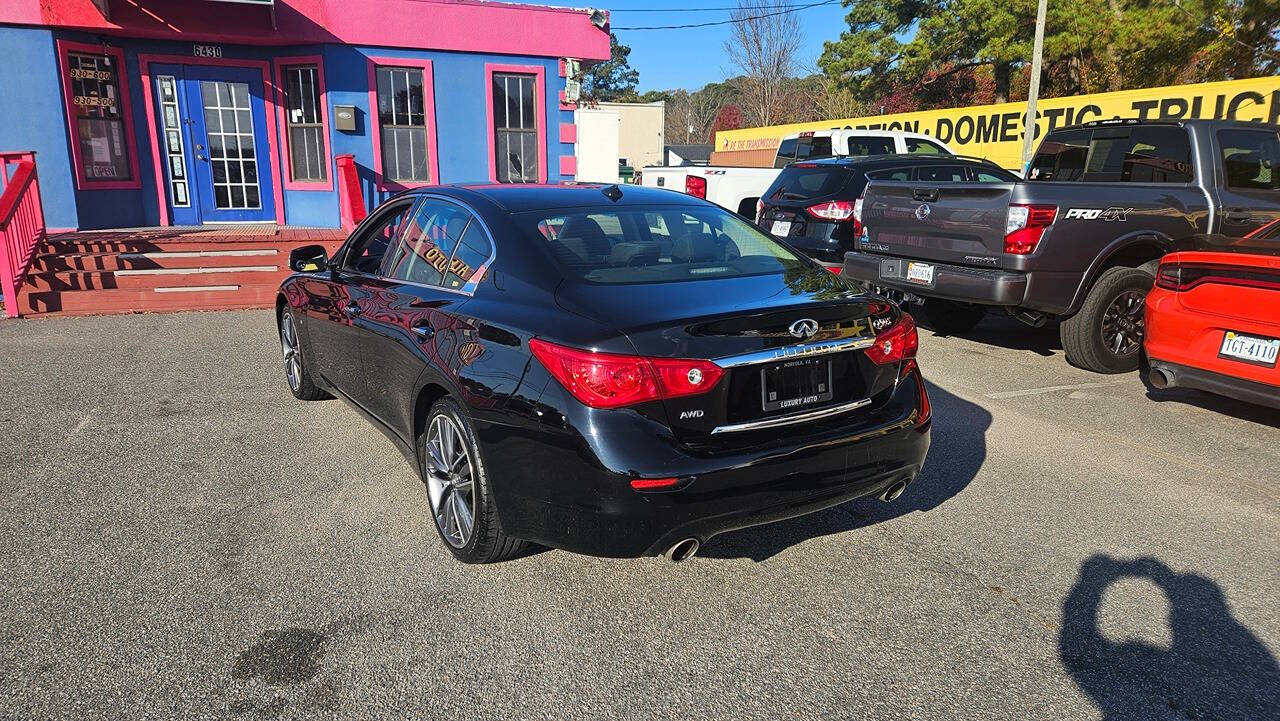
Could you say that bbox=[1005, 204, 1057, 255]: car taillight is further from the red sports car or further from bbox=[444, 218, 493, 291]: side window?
bbox=[444, 218, 493, 291]: side window

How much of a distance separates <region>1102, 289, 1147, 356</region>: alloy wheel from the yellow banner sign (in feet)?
24.4

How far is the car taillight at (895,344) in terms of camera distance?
10.8 feet

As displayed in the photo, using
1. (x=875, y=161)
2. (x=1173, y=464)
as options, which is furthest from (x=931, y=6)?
(x=1173, y=464)

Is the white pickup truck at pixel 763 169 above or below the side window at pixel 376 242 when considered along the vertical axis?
above

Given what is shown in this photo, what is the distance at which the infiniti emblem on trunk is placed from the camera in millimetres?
3010

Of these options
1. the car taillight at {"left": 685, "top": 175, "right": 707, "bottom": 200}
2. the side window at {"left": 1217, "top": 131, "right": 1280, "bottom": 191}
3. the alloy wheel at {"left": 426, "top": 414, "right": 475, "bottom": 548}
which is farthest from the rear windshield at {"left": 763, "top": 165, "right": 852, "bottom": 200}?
the alloy wheel at {"left": 426, "top": 414, "right": 475, "bottom": 548}

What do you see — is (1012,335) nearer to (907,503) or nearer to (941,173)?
(941,173)

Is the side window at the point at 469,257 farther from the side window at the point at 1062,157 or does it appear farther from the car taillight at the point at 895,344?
the side window at the point at 1062,157

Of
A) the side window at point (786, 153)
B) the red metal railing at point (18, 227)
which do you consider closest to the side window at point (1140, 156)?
the side window at point (786, 153)

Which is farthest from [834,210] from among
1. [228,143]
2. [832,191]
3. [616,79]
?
[616,79]

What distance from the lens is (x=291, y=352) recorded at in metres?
5.91

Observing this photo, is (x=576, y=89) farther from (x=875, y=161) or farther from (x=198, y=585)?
(x=198, y=585)

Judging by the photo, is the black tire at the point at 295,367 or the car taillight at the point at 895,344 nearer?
the car taillight at the point at 895,344

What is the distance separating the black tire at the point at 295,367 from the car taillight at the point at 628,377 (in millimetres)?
3333
